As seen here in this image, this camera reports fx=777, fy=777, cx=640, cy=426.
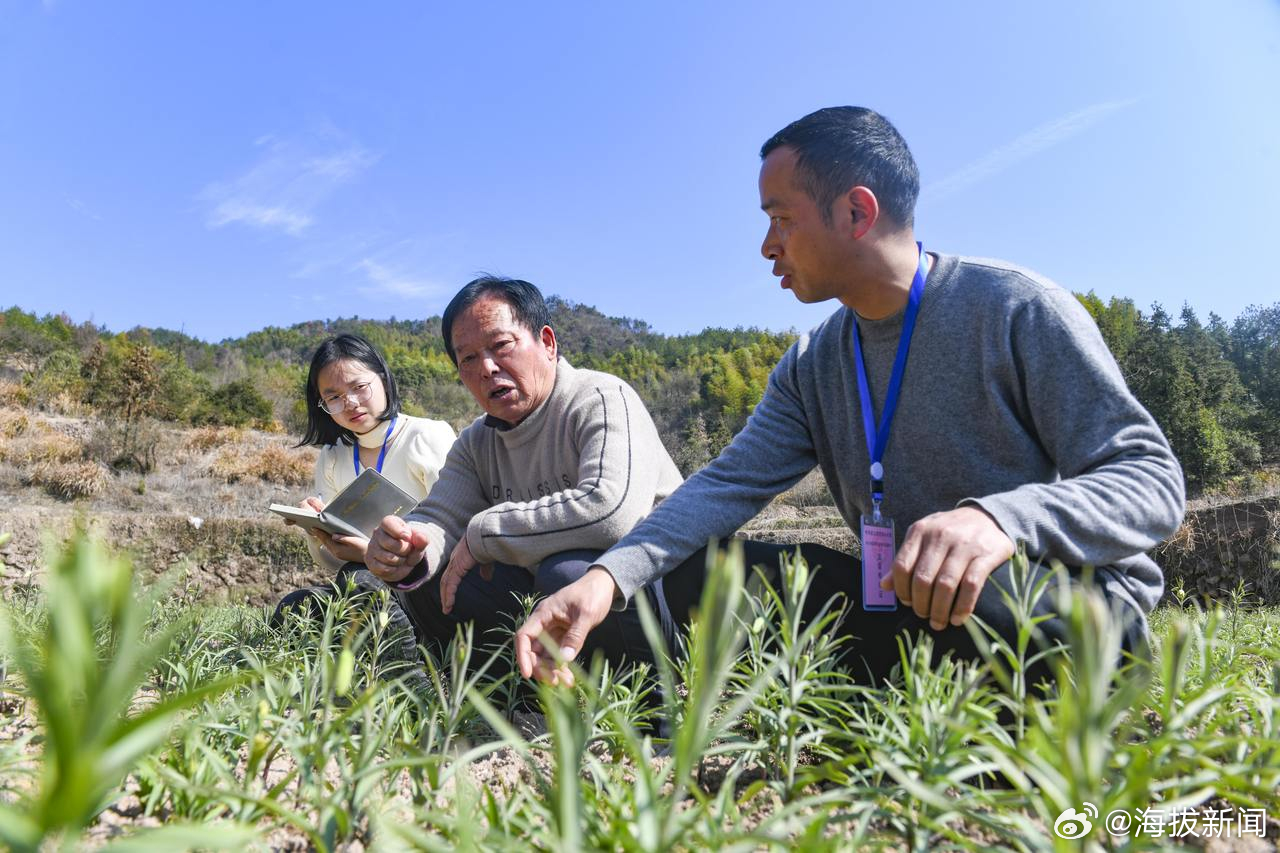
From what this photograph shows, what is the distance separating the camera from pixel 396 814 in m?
0.95

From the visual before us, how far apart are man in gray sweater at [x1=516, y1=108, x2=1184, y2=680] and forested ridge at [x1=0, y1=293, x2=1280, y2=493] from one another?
3.30m

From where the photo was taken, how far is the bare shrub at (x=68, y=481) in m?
13.9

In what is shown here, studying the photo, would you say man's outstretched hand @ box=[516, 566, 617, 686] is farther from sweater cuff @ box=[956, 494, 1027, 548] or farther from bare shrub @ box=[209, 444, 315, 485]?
bare shrub @ box=[209, 444, 315, 485]

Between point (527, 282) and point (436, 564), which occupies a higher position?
point (527, 282)

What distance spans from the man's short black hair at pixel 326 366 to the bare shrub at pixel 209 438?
57.9 feet

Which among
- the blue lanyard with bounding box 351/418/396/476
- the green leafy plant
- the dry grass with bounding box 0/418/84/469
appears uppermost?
the dry grass with bounding box 0/418/84/469

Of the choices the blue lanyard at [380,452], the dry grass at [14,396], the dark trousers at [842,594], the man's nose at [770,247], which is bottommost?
the dark trousers at [842,594]

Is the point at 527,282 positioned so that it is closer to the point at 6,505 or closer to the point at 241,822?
the point at 241,822

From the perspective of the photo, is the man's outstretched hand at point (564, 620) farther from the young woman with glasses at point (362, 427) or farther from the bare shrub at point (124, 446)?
the bare shrub at point (124, 446)

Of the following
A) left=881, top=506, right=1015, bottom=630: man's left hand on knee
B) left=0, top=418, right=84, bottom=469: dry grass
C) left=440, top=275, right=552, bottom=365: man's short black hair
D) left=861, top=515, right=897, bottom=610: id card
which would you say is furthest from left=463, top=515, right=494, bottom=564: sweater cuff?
left=0, top=418, right=84, bottom=469: dry grass

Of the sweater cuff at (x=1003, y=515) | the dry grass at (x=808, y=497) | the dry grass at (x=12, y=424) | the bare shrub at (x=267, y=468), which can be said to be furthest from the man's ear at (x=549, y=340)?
the dry grass at (x=12, y=424)

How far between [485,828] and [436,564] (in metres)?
2.19

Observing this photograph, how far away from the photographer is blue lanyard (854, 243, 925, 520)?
7.28ft

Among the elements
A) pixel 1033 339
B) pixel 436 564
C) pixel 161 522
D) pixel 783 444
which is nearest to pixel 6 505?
pixel 161 522
